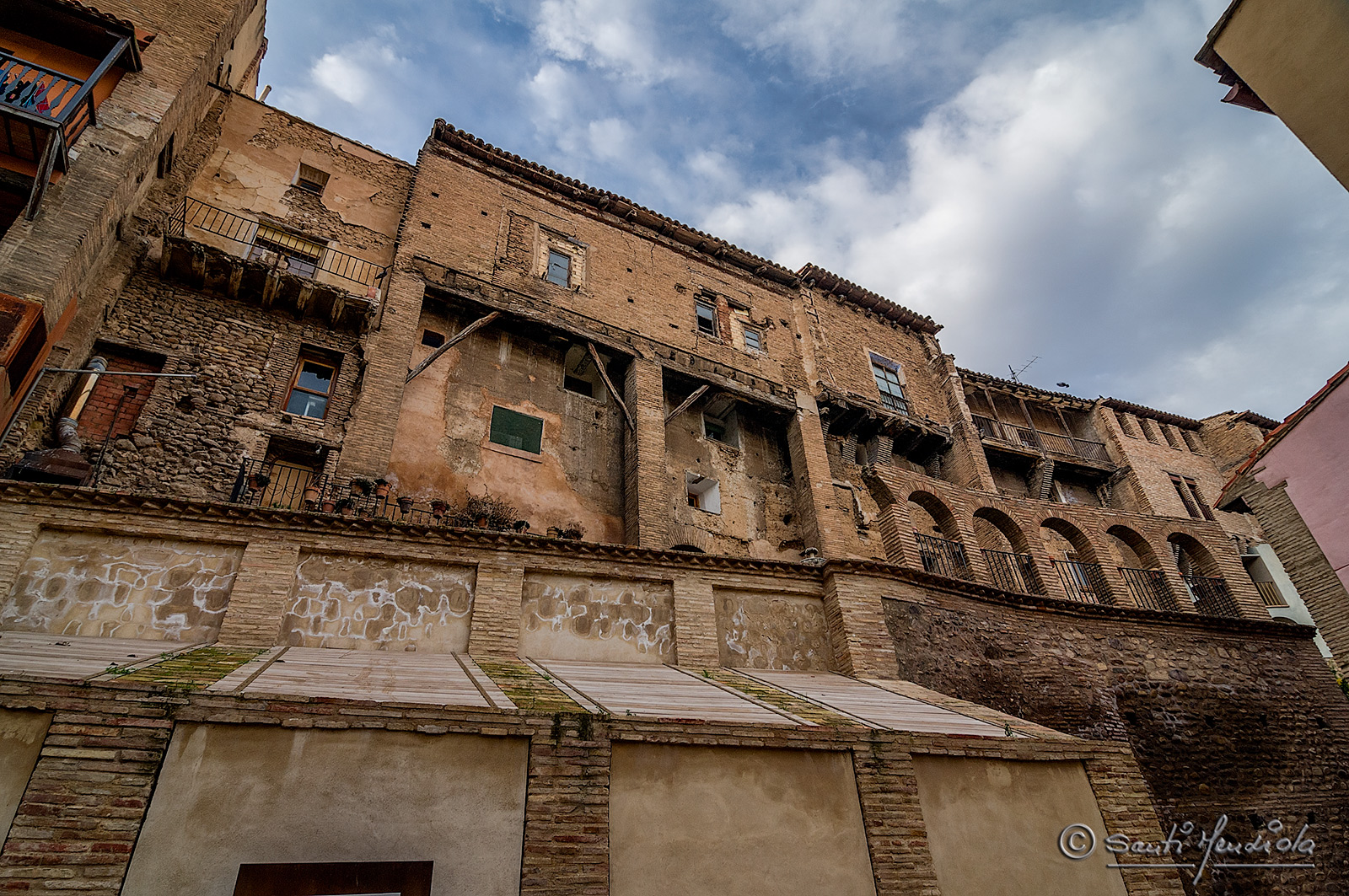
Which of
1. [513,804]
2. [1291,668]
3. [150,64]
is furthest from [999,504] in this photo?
[150,64]

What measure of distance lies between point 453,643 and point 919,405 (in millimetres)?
16355

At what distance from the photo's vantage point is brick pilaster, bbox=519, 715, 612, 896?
4.68 metres

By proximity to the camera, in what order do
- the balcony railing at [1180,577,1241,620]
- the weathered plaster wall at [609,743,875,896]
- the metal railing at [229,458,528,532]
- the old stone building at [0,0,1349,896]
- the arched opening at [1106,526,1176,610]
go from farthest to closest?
the balcony railing at [1180,577,1241,620]
the arched opening at [1106,526,1176,610]
the metal railing at [229,458,528,532]
the weathered plaster wall at [609,743,875,896]
the old stone building at [0,0,1349,896]

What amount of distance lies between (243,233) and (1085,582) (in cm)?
2106

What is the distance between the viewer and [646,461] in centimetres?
1341

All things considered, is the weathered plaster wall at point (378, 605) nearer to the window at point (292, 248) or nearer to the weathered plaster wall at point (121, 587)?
the weathered plaster wall at point (121, 587)

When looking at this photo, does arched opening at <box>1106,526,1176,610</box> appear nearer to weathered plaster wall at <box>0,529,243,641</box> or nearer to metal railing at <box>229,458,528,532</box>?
metal railing at <box>229,458,528,532</box>

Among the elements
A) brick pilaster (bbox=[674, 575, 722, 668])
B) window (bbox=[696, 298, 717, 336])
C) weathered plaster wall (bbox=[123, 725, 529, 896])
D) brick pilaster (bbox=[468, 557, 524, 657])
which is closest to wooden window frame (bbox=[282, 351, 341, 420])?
brick pilaster (bbox=[468, 557, 524, 657])

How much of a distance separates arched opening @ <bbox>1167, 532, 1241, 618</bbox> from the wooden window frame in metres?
19.6

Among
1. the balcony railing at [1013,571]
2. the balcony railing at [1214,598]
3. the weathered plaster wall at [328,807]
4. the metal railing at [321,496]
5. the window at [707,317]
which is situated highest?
the window at [707,317]

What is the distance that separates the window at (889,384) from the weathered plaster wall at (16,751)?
734 inches

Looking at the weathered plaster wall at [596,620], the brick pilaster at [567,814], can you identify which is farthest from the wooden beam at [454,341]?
the brick pilaster at [567,814]

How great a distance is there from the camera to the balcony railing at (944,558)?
46.8ft

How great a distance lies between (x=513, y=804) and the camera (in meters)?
4.85
